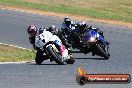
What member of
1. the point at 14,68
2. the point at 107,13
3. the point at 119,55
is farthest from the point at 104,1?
the point at 14,68

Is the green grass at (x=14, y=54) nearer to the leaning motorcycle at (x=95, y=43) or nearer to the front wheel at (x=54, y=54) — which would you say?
the front wheel at (x=54, y=54)

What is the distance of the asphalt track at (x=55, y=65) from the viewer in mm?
12289

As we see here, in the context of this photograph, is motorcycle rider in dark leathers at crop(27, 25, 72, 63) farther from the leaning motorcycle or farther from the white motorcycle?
the leaning motorcycle

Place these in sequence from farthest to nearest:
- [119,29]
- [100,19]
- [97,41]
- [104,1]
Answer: [104,1] < [100,19] < [119,29] < [97,41]

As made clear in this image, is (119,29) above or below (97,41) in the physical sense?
below

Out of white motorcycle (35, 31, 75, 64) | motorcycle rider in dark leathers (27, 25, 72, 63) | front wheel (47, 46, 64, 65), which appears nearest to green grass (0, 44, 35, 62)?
motorcycle rider in dark leathers (27, 25, 72, 63)

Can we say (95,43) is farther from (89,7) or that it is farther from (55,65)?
(89,7)

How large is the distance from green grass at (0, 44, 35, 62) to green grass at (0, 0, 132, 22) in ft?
48.1

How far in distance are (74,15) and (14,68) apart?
67.9 feet

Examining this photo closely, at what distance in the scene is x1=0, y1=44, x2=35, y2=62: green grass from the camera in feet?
57.9

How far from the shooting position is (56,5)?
40.1 metres

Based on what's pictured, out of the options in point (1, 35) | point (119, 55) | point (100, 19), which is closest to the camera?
point (119, 55)

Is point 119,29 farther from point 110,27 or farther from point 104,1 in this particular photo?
point 104,1

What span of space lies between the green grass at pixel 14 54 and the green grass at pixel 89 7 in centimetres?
1468
